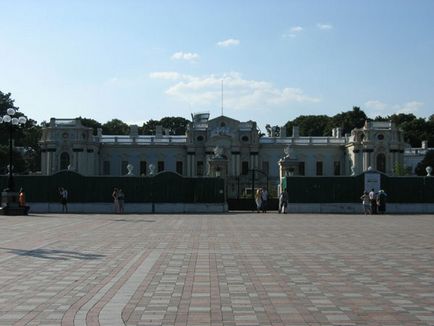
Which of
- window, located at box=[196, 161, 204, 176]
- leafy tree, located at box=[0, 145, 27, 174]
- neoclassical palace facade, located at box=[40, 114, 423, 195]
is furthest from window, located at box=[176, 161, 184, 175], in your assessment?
leafy tree, located at box=[0, 145, 27, 174]

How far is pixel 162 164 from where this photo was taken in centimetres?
8994

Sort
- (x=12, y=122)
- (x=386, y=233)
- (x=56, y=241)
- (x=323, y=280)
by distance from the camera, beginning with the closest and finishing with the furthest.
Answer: (x=323, y=280)
(x=56, y=241)
(x=386, y=233)
(x=12, y=122)

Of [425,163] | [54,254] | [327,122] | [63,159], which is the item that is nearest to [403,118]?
[327,122]

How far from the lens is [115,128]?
127000 mm

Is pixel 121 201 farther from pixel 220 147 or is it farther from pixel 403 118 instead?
pixel 403 118

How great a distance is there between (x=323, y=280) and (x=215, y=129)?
77.3 meters

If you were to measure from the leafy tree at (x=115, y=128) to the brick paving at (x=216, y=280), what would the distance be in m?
106

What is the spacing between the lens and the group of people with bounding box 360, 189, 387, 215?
38625 millimetres

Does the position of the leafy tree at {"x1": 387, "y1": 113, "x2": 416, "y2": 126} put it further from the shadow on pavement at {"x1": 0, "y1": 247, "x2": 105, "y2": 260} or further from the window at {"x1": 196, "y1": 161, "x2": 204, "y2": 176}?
the shadow on pavement at {"x1": 0, "y1": 247, "x2": 105, "y2": 260}

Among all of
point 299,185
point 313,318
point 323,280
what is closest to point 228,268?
point 323,280

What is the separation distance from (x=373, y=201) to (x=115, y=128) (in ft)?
306

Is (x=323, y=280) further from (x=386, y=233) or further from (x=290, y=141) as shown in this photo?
(x=290, y=141)

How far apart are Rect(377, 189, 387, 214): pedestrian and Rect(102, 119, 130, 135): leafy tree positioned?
89024 mm

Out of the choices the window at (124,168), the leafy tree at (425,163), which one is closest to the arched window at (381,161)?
the leafy tree at (425,163)
